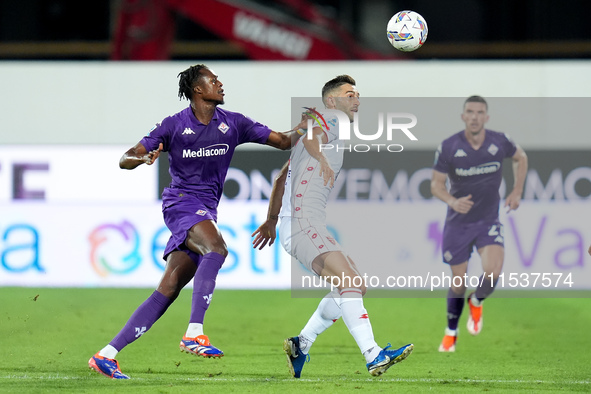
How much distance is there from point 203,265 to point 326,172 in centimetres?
97

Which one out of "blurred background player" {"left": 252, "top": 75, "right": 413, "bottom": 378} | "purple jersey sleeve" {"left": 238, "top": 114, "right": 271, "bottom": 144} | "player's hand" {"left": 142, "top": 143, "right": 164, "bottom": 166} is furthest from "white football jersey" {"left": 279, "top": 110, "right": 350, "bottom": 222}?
"player's hand" {"left": 142, "top": 143, "right": 164, "bottom": 166}

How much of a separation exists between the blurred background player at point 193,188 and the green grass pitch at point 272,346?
1.39ft

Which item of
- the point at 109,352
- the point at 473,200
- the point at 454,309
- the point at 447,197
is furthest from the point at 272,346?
the point at 109,352

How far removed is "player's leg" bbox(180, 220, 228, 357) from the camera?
619 centimetres

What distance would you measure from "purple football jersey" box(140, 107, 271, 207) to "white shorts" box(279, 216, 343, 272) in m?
0.72

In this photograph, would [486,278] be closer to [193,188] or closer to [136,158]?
[193,188]

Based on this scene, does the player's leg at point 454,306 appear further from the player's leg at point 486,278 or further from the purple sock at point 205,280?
the purple sock at point 205,280

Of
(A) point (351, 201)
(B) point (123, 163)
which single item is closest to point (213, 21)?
(A) point (351, 201)

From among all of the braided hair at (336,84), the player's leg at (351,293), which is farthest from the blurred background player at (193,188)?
the player's leg at (351,293)

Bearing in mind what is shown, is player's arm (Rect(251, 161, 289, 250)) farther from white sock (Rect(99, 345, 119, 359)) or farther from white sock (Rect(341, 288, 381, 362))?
white sock (Rect(99, 345, 119, 359))

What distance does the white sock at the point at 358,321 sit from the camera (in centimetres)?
588

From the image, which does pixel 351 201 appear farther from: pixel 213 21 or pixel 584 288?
pixel 213 21

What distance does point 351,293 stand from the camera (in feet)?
19.9

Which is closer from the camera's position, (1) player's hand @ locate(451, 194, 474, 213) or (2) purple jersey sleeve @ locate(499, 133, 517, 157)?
(1) player's hand @ locate(451, 194, 474, 213)
